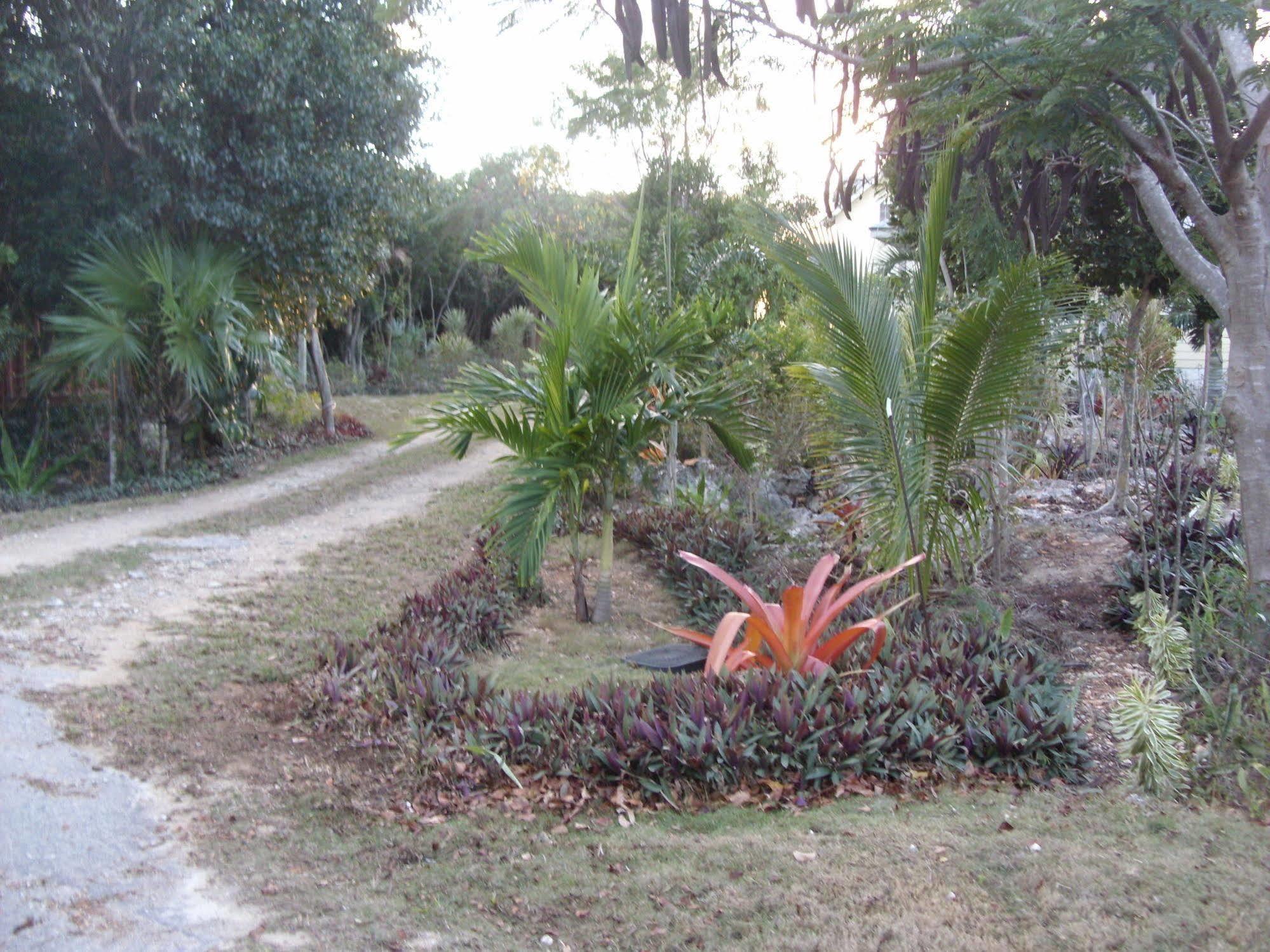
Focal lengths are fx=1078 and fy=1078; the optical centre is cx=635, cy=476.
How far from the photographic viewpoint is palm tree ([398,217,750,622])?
21.6 feet

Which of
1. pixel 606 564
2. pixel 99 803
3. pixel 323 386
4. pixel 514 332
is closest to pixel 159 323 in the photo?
pixel 323 386

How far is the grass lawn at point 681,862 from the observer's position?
A: 122 inches

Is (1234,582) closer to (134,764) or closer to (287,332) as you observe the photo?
(134,764)

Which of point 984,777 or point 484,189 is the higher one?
point 484,189

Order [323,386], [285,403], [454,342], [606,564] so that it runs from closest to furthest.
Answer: [606,564] < [285,403] < [323,386] < [454,342]

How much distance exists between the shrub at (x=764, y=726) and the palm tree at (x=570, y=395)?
1603mm

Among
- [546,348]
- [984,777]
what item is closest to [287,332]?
[546,348]

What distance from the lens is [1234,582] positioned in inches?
240

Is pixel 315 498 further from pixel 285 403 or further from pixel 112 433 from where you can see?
pixel 285 403

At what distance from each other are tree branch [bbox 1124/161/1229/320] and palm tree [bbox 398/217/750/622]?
8.98 feet

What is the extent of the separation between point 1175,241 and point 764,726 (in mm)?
3934

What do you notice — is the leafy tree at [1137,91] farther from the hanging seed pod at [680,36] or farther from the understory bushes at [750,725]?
the understory bushes at [750,725]

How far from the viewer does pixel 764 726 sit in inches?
180

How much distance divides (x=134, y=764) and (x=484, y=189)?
843 inches
